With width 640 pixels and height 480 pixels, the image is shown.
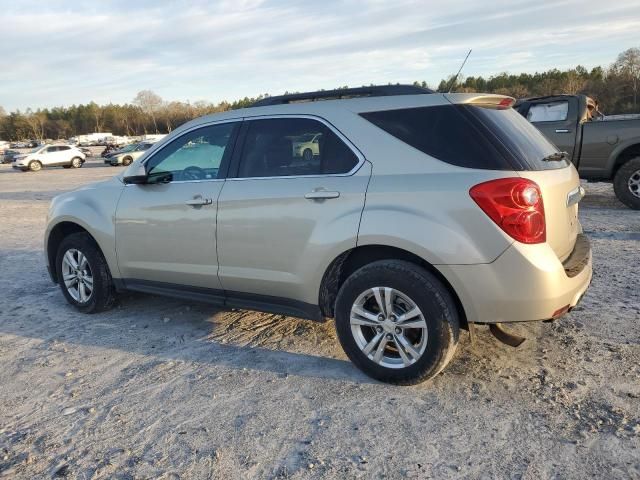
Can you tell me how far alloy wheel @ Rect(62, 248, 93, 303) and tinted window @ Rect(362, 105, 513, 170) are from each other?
315 cm

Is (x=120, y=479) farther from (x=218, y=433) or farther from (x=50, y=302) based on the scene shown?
(x=50, y=302)

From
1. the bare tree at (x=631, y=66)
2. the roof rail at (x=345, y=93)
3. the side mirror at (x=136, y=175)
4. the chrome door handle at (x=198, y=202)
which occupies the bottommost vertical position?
the chrome door handle at (x=198, y=202)

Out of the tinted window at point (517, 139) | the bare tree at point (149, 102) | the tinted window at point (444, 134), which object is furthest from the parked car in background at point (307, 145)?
the bare tree at point (149, 102)

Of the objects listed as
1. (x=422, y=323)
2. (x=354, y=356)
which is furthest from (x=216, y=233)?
(x=422, y=323)

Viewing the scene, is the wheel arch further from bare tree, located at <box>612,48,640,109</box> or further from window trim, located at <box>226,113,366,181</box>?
bare tree, located at <box>612,48,640,109</box>

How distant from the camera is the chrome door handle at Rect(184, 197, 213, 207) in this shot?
13.6 feet

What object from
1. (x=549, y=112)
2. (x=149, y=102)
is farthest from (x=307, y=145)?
(x=149, y=102)

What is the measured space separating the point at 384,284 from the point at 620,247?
4676mm

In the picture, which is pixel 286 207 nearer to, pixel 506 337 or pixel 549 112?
pixel 506 337

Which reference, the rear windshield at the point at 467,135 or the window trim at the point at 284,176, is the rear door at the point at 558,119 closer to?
the rear windshield at the point at 467,135

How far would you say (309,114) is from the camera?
3.84 m

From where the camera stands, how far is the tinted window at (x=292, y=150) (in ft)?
12.0

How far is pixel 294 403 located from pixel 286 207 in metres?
1.28

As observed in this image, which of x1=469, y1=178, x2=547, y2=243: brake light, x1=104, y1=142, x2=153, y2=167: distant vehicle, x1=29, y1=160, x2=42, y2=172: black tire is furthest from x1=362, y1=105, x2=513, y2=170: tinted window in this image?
x1=29, y1=160, x2=42, y2=172: black tire
